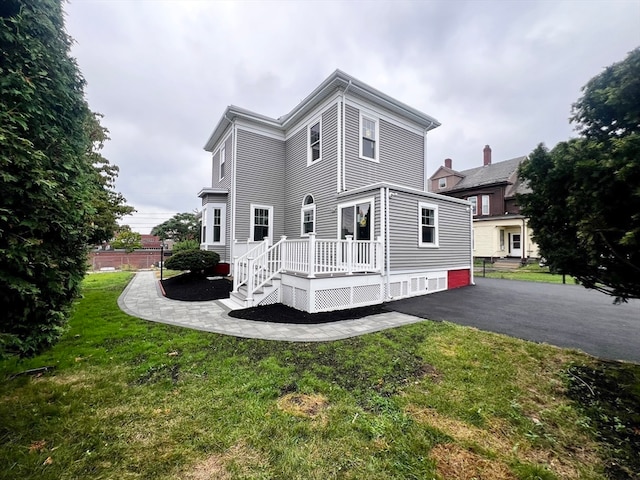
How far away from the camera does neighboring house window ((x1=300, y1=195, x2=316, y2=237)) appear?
1072 centimetres

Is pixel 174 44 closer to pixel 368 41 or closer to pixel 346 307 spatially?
pixel 368 41

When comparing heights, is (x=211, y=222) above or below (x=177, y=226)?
below

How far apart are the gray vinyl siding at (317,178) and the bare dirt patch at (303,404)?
7.05 metres

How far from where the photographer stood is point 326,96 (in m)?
9.87

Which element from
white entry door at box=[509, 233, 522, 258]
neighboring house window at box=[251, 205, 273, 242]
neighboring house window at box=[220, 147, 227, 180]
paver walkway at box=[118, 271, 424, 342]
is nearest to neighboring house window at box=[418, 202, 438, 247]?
paver walkway at box=[118, 271, 424, 342]

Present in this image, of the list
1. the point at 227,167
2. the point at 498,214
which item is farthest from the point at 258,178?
the point at 498,214

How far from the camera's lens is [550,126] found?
1675cm

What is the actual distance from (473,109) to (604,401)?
18.6 meters

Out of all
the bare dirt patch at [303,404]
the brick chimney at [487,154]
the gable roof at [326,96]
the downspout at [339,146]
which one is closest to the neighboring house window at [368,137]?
the gable roof at [326,96]

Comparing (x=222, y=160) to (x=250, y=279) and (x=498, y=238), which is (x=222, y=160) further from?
(x=498, y=238)

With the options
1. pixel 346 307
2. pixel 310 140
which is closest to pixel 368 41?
pixel 310 140

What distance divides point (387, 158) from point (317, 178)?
10.3 ft

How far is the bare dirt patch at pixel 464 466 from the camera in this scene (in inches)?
73.6

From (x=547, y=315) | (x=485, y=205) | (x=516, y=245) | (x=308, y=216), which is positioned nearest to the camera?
(x=547, y=315)
